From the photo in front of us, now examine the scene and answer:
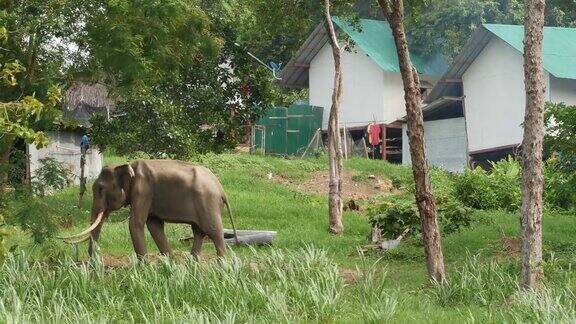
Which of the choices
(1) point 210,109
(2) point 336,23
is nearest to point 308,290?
(1) point 210,109

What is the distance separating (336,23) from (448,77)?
433 centimetres

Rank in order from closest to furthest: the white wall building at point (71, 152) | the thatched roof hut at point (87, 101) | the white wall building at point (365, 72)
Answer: the white wall building at point (71, 152) < the thatched roof hut at point (87, 101) < the white wall building at point (365, 72)

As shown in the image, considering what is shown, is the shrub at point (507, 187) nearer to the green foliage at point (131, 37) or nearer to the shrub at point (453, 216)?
the shrub at point (453, 216)

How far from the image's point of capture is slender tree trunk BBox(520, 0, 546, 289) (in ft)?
35.4

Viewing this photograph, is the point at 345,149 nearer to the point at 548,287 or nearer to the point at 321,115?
the point at 321,115

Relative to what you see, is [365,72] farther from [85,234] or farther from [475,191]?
[85,234]

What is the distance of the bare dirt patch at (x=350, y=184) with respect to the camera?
27.0m

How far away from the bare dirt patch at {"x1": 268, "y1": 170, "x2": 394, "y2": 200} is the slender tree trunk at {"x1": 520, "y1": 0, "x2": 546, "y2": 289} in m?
15.3

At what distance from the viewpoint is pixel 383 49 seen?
118 ft

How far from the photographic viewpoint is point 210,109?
774 inches

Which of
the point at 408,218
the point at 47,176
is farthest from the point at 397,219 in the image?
the point at 47,176

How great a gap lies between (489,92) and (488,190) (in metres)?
9.93

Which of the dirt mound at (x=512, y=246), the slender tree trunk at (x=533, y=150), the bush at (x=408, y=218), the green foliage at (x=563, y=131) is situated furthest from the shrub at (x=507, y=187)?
the slender tree trunk at (x=533, y=150)

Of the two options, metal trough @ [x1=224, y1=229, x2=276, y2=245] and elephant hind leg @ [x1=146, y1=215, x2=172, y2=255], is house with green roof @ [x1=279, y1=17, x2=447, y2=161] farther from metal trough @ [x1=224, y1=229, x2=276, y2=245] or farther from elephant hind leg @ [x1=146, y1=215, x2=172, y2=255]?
elephant hind leg @ [x1=146, y1=215, x2=172, y2=255]
